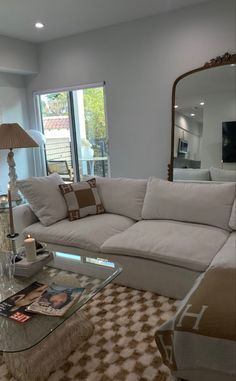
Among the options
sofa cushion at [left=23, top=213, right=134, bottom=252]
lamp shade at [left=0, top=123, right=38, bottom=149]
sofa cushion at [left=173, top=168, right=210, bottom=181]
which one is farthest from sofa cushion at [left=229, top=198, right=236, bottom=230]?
lamp shade at [left=0, top=123, right=38, bottom=149]

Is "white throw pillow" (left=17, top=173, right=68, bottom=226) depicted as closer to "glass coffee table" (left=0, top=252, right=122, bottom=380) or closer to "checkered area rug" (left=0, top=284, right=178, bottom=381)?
"glass coffee table" (left=0, top=252, right=122, bottom=380)

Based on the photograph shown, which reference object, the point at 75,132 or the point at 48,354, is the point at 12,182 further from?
the point at 48,354

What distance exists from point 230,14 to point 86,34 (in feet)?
6.06

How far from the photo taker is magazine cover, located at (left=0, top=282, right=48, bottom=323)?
1547 millimetres

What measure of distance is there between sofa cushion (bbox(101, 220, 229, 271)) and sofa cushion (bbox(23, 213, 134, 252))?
113 millimetres

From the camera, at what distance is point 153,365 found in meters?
1.71

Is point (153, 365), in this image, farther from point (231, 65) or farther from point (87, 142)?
point (87, 142)

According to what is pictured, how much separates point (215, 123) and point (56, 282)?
8.41 feet

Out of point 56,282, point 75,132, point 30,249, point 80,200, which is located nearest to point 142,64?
point 75,132

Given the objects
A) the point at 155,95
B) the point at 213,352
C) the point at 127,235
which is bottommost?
the point at 213,352

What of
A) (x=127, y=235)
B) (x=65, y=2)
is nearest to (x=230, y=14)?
(x=65, y=2)

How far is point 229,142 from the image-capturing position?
348 cm

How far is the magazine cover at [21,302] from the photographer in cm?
155

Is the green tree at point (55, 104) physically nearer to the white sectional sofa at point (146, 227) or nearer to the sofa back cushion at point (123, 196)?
the white sectional sofa at point (146, 227)
